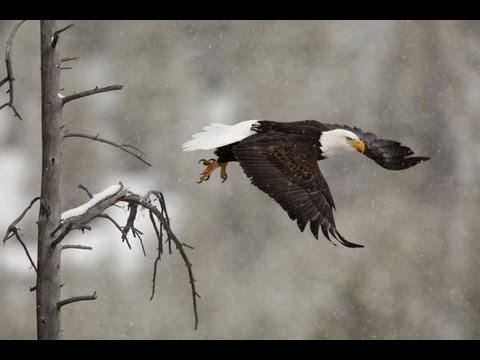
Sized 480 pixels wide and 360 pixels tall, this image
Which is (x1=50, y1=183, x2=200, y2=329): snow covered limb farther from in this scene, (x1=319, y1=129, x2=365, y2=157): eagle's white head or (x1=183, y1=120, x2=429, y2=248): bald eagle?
(x1=319, y1=129, x2=365, y2=157): eagle's white head

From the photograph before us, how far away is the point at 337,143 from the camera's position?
18.3 feet

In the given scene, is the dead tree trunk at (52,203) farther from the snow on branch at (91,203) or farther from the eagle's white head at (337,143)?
the eagle's white head at (337,143)

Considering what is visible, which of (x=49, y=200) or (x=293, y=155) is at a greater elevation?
(x=49, y=200)

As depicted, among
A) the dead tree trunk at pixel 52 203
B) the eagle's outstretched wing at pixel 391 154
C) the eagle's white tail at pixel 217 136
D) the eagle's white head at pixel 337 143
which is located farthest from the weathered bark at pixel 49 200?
the eagle's outstretched wing at pixel 391 154

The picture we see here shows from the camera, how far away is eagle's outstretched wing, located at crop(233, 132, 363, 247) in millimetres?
4633

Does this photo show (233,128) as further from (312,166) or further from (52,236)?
(52,236)

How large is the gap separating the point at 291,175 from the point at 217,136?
2.64 feet

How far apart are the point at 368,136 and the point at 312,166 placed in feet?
5.02

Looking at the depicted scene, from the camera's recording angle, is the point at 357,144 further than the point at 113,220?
Yes

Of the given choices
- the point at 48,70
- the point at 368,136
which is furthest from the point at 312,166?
the point at 48,70

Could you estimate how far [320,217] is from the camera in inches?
181

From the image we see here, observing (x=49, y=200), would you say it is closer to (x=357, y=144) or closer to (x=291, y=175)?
(x=291, y=175)

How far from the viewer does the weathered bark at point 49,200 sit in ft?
13.8

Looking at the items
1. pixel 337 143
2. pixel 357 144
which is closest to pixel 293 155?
pixel 337 143
